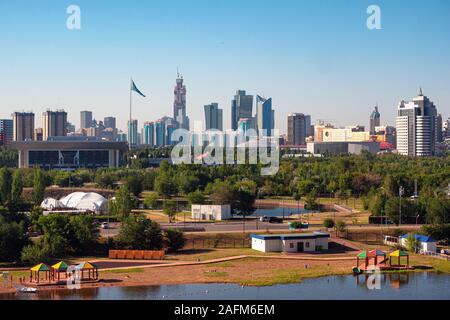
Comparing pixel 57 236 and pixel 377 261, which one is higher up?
pixel 57 236

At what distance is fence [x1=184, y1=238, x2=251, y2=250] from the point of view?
961 inches

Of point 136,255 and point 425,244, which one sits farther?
point 425,244

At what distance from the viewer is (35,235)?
2467 centimetres

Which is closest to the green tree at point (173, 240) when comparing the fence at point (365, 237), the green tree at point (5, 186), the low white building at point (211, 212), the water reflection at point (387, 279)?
the fence at point (365, 237)

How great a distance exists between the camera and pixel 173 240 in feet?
→ 77.7

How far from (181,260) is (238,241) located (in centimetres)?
358

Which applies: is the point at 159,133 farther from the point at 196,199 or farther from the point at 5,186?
the point at 196,199

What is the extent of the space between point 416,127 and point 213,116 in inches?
1379

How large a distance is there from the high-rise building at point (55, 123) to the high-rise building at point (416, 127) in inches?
1809

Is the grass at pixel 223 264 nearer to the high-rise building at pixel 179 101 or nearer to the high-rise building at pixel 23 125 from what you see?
the high-rise building at pixel 23 125

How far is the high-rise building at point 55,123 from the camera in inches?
3981

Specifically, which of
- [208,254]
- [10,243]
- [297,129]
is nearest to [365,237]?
[208,254]

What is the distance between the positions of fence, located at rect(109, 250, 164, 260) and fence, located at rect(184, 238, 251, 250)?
2036 millimetres
